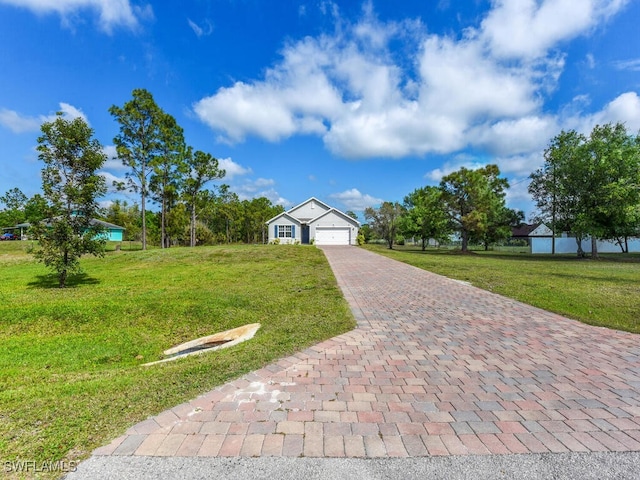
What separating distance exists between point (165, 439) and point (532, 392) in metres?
3.25

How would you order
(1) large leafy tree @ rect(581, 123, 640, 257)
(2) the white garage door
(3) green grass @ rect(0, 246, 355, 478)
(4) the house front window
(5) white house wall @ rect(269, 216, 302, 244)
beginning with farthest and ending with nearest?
(4) the house front window → (5) white house wall @ rect(269, 216, 302, 244) → (2) the white garage door → (1) large leafy tree @ rect(581, 123, 640, 257) → (3) green grass @ rect(0, 246, 355, 478)

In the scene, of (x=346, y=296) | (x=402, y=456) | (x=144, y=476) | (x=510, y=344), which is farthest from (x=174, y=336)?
(x=510, y=344)

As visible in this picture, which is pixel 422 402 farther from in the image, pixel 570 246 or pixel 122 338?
pixel 570 246

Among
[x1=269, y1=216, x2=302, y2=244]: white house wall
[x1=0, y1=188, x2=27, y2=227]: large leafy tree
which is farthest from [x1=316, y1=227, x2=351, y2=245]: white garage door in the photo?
[x1=0, y1=188, x2=27, y2=227]: large leafy tree

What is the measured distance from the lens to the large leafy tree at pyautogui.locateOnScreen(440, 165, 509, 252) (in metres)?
26.4

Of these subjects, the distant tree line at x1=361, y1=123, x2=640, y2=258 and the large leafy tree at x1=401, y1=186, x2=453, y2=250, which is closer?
the distant tree line at x1=361, y1=123, x2=640, y2=258

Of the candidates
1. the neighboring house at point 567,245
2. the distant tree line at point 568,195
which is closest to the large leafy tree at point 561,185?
the distant tree line at point 568,195

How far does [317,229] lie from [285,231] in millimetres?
3379

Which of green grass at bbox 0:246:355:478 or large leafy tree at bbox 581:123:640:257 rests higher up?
large leafy tree at bbox 581:123:640:257

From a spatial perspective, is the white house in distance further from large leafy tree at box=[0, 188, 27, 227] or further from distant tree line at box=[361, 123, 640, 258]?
large leafy tree at box=[0, 188, 27, 227]

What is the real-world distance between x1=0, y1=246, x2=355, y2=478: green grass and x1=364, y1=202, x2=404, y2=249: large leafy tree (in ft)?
105

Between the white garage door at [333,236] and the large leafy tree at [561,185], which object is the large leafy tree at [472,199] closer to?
the large leafy tree at [561,185]

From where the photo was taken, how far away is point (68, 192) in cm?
985

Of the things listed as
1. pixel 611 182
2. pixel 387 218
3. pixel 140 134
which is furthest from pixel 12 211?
pixel 611 182
